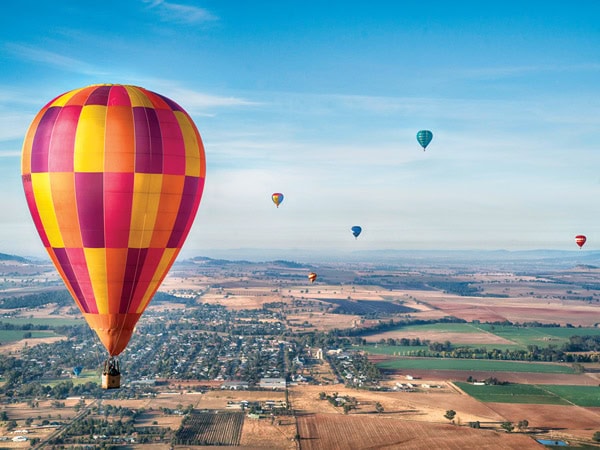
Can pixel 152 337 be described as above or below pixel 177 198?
below

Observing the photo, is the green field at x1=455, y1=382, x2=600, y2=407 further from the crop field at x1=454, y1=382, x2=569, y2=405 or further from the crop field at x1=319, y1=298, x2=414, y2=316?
the crop field at x1=319, y1=298, x2=414, y2=316

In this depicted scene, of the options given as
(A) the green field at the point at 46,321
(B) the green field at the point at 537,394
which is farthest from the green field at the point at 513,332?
(A) the green field at the point at 46,321

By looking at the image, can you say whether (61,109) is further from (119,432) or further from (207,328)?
(207,328)

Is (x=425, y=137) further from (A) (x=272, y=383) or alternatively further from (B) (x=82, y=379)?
(B) (x=82, y=379)

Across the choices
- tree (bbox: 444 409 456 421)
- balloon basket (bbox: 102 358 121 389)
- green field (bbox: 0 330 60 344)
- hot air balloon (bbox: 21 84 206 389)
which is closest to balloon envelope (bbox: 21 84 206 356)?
hot air balloon (bbox: 21 84 206 389)

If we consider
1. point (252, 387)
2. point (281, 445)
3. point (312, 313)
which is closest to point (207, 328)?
point (312, 313)

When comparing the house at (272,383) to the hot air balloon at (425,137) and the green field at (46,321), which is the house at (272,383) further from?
the green field at (46,321)
